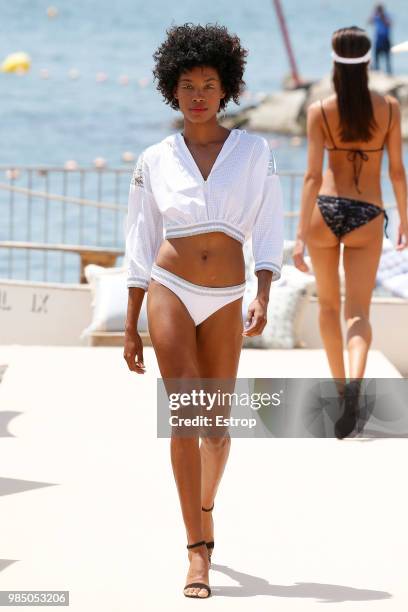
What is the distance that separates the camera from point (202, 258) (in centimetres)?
481

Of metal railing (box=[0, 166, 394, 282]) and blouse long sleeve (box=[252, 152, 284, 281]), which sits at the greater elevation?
blouse long sleeve (box=[252, 152, 284, 281])

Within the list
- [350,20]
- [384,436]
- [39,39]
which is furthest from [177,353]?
[350,20]

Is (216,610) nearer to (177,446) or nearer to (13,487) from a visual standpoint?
(177,446)

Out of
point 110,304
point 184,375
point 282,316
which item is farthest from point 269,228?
point 110,304

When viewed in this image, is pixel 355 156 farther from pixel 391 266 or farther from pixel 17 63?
pixel 17 63

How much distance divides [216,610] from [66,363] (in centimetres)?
402

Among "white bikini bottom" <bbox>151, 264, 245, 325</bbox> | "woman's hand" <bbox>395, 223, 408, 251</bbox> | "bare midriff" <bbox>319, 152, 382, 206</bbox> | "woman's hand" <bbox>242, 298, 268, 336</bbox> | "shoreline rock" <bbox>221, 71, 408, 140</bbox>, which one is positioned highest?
"shoreline rock" <bbox>221, 71, 408, 140</bbox>

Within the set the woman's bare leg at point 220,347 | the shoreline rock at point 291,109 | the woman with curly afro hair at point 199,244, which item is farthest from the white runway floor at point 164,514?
the shoreline rock at point 291,109

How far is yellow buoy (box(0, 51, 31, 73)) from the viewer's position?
52625 mm

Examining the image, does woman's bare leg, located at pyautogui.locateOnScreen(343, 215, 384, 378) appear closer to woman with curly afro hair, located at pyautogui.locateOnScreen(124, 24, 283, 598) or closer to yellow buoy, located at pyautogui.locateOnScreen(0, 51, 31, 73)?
woman with curly afro hair, located at pyautogui.locateOnScreen(124, 24, 283, 598)

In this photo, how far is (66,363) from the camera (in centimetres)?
850

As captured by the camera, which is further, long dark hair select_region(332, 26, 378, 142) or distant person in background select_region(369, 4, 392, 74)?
distant person in background select_region(369, 4, 392, 74)

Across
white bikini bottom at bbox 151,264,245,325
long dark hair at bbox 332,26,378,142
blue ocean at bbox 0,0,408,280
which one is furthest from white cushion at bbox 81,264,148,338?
blue ocean at bbox 0,0,408,280

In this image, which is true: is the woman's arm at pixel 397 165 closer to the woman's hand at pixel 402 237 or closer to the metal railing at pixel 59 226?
the woman's hand at pixel 402 237
